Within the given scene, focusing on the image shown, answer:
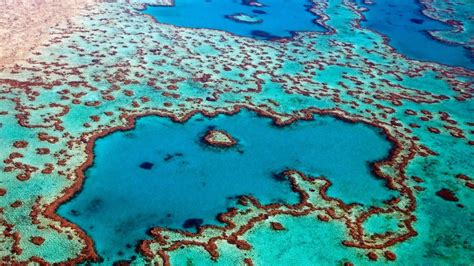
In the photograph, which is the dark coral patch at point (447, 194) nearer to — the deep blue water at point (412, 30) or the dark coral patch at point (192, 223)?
the dark coral patch at point (192, 223)

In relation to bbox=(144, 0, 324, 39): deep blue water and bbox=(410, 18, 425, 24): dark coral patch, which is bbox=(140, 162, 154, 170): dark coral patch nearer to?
bbox=(144, 0, 324, 39): deep blue water

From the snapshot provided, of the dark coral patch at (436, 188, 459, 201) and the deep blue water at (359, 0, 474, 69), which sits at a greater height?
the deep blue water at (359, 0, 474, 69)

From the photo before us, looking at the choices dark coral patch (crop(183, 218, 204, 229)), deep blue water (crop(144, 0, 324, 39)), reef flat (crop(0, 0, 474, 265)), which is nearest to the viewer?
reef flat (crop(0, 0, 474, 265))

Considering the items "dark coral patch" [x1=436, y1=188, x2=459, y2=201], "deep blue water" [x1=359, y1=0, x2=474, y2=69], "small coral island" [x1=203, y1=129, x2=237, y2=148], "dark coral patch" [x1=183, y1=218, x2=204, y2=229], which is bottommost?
"dark coral patch" [x1=183, y1=218, x2=204, y2=229]

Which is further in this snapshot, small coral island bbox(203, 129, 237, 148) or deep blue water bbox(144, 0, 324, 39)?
deep blue water bbox(144, 0, 324, 39)

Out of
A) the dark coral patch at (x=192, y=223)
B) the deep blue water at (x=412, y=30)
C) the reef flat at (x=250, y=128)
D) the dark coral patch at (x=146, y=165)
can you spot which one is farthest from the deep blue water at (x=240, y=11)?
the dark coral patch at (x=192, y=223)

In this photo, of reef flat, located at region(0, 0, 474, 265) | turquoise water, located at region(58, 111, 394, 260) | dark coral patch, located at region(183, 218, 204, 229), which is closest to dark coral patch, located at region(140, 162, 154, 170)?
turquoise water, located at region(58, 111, 394, 260)

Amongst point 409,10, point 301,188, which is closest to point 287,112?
point 301,188
